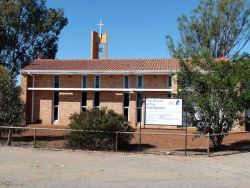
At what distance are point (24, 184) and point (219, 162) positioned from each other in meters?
7.36

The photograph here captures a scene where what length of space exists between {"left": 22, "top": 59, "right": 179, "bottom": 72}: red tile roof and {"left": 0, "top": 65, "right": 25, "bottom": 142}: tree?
1447 cm

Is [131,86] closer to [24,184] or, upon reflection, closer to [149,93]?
[149,93]

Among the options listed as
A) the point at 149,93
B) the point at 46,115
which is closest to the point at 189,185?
the point at 149,93

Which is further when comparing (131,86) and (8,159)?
(131,86)

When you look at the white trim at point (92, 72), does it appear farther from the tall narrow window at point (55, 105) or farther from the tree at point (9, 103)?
the tree at point (9, 103)

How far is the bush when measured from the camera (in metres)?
18.9

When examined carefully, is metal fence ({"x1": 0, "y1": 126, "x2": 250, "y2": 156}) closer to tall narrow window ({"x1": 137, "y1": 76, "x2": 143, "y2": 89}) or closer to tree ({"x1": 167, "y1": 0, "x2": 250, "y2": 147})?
tree ({"x1": 167, "y1": 0, "x2": 250, "y2": 147})

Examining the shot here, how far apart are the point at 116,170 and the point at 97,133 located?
574 centimetres

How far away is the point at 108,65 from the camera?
3784cm

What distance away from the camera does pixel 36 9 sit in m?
49.5

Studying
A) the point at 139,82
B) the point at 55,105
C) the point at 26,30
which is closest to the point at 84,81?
the point at 55,105

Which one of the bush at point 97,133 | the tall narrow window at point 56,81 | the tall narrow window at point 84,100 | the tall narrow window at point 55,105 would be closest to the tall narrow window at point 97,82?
the tall narrow window at point 84,100

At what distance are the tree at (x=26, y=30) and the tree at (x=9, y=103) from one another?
25005mm

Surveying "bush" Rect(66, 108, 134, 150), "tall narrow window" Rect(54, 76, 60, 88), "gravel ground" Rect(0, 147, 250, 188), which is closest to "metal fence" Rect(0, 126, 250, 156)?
"bush" Rect(66, 108, 134, 150)
